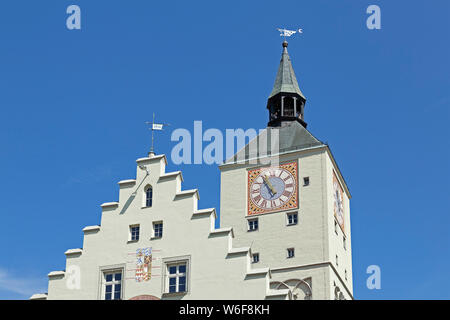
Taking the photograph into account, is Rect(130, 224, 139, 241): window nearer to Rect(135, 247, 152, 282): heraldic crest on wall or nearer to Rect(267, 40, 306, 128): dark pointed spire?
Rect(135, 247, 152, 282): heraldic crest on wall

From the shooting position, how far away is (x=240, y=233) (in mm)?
58438

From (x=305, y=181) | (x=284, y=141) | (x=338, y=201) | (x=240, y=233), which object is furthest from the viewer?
(x=284, y=141)

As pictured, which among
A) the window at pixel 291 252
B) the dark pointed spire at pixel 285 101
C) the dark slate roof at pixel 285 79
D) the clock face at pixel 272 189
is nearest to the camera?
the window at pixel 291 252

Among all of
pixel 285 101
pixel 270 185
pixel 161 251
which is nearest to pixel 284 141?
pixel 270 185

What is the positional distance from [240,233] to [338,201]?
6.63 metres

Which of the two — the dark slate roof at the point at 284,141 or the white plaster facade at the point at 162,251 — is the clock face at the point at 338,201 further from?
the white plaster facade at the point at 162,251

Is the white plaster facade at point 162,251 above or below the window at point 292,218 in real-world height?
below

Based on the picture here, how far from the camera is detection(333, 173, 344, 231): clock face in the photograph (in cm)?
5980

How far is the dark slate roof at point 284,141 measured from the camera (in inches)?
2384

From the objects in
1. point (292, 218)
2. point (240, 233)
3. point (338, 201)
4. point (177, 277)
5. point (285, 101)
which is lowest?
point (177, 277)

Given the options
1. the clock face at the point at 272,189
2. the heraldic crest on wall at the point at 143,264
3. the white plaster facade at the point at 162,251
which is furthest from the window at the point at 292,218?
the heraldic crest on wall at the point at 143,264

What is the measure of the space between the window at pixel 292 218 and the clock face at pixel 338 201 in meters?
2.83

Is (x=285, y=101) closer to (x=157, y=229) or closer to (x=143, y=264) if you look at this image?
(x=157, y=229)
